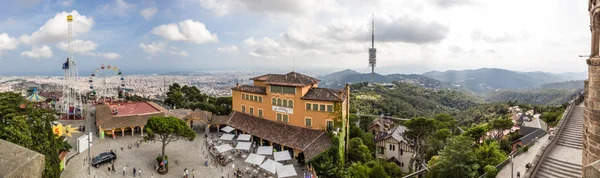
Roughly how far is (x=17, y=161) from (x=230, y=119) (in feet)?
104

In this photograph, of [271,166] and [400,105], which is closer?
[271,166]

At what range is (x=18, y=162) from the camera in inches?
189

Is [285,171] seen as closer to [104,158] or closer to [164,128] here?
[164,128]

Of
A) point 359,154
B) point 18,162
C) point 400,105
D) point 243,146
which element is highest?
point 18,162

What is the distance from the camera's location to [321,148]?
26422mm

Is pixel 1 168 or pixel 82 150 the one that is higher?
pixel 1 168

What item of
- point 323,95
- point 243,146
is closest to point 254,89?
point 243,146

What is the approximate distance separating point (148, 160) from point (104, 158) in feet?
10.9

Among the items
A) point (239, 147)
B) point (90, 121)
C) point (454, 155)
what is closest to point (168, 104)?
point (90, 121)

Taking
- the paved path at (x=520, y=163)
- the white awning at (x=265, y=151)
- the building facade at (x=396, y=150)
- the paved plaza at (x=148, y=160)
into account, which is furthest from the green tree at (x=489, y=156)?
the white awning at (x=265, y=151)

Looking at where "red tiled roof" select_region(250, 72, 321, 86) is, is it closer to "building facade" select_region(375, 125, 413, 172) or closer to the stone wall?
"building facade" select_region(375, 125, 413, 172)

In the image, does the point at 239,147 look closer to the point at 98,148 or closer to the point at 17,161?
the point at 98,148

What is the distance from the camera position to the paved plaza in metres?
23.8

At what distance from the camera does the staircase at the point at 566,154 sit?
14087 millimetres
